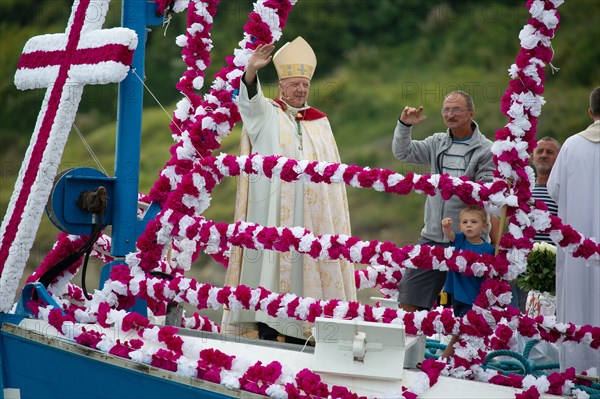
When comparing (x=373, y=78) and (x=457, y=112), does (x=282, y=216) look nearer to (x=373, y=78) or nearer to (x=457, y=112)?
(x=457, y=112)

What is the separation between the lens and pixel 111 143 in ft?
67.7

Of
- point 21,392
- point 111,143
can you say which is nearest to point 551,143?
point 21,392

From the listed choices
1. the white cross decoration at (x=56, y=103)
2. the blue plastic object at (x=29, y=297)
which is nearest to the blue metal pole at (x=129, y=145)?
the white cross decoration at (x=56, y=103)

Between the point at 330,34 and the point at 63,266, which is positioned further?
the point at 330,34

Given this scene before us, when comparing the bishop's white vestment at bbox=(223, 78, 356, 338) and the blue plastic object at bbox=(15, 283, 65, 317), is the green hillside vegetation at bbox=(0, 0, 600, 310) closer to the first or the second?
the bishop's white vestment at bbox=(223, 78, 356, 338)

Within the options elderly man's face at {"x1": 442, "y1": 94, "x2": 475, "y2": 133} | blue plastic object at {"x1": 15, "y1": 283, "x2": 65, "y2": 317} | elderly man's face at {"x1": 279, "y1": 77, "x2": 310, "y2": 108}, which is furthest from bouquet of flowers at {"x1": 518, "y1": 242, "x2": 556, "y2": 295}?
blue plastic object at {"x1": 15, "y1": 283, "x2": 65, "y2": 317}

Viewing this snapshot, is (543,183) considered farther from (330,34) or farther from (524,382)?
(330,34)

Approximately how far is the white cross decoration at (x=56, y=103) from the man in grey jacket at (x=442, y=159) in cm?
191

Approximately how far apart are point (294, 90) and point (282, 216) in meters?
0.88

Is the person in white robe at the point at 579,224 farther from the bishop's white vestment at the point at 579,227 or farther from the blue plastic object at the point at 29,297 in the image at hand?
the blue plastic object at the point at 29,297

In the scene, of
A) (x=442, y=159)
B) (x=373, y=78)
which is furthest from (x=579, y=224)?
(x=373, y=78)

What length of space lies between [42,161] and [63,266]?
63cm

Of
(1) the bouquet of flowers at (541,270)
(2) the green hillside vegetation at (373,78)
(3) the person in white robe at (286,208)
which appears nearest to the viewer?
(3) the person in white robe at (286,208)

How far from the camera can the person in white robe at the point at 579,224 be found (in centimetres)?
538
